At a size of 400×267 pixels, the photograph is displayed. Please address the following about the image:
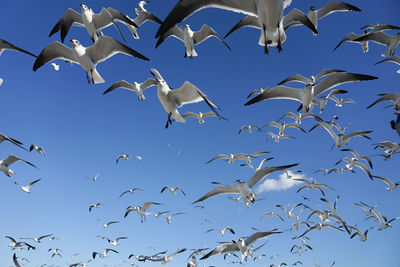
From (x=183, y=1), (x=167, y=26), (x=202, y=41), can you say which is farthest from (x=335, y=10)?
(x=167, y=26)

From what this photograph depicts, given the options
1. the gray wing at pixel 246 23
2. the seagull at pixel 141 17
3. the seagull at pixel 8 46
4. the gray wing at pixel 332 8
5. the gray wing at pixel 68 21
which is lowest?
the seagull at pixel 8 46

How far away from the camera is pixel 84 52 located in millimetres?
7930

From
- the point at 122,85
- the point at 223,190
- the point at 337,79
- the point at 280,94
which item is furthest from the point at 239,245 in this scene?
the point at 122,85

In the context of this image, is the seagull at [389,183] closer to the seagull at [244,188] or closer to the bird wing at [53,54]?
the seagull at [244,188]

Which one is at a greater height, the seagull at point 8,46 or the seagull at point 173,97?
the seagull at point 8,46

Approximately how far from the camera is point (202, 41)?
12.2 meters

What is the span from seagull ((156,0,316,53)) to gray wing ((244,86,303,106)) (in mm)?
1942

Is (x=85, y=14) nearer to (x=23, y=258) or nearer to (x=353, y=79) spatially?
(x=353, y=79)

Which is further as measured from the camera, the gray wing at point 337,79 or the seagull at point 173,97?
the seagull at point 173,97

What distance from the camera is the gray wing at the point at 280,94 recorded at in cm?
870

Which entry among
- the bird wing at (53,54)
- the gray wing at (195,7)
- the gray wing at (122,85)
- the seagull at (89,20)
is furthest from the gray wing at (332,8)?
the bird wing at (53,54)

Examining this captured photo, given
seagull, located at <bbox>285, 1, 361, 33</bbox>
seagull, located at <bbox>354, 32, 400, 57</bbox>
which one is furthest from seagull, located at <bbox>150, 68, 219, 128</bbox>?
seagull, located at <bbox>354, 32, 400, 57</bbox>

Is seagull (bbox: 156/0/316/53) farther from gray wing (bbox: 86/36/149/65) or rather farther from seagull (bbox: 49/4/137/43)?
seagull (bbox: 49/4/137/43)

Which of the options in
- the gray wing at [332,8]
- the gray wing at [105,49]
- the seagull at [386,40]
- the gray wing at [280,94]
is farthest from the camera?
the seagull at [386,40]
